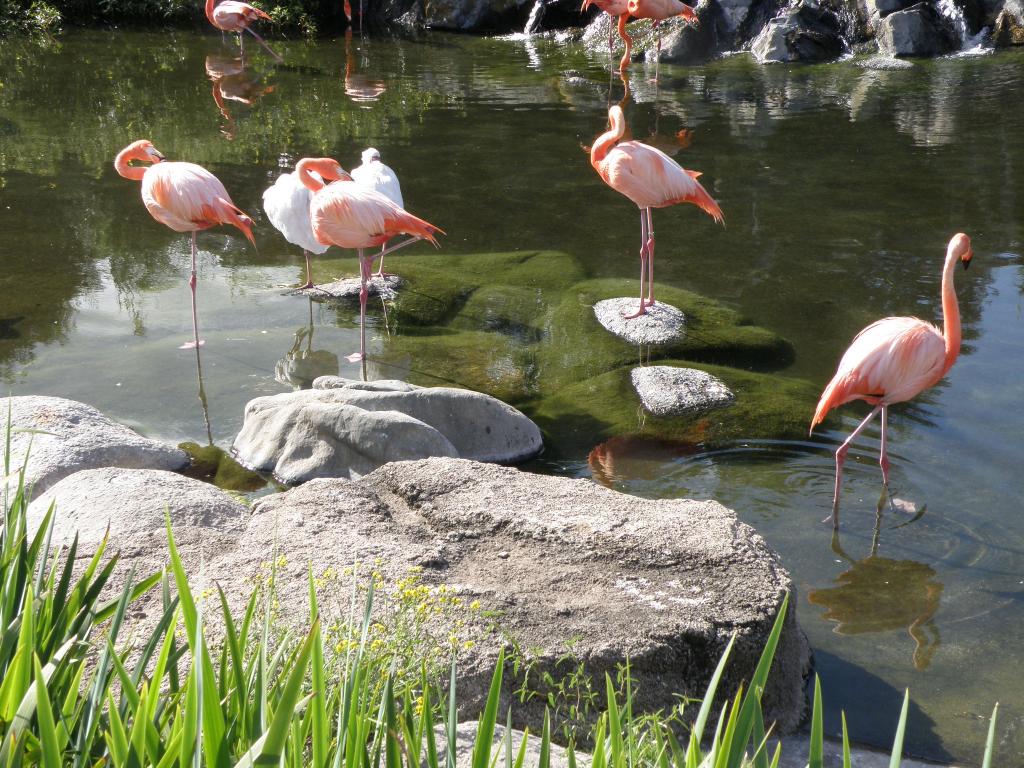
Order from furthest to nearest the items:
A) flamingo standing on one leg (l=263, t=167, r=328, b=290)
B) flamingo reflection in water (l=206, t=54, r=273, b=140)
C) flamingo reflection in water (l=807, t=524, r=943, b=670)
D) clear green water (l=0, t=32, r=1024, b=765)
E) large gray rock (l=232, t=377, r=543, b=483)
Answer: flamingo reflection in water (l=206, t=54, r=273, b=140), flamingo standing on one leg (l=263, t=167, r=328, b=290), large gray rock (l=232, t=377, r=543, b=483), clear green water (l=0, t=32, r=1024, b=765), flamingo reflection in water (l=807, t=524, r=943, b=670)

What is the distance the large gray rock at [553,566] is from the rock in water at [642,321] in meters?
2.53

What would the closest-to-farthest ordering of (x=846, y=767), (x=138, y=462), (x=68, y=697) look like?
(x=846, y=767) < (x=68, y=697) < (x=138, y=462)

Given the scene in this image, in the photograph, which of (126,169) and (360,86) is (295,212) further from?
(360,86)

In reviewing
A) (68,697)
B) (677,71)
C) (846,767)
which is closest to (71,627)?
(68,697)

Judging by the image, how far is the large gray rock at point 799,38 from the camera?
50.1ft

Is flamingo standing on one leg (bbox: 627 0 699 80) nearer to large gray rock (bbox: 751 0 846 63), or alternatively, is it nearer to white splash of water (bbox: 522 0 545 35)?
large gray rock (bbox: 751 0 846 63)

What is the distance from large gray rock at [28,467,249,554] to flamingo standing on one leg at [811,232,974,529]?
2.31 m

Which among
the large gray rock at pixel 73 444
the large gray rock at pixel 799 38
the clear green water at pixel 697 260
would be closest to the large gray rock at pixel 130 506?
the large gray rock at pixel 73 444

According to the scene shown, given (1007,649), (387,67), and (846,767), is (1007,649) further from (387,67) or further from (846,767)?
(387,67)

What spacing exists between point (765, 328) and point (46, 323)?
4.17 meters

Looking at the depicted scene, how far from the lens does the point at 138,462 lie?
4.58 metres

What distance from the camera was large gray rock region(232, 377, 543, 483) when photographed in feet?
15.1

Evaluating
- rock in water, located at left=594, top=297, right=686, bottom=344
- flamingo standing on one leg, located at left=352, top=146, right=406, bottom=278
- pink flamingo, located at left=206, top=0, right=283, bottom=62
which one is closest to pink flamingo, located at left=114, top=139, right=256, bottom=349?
flamingo standing on one leg, located at left=352, top=146, right=406, bottom=278

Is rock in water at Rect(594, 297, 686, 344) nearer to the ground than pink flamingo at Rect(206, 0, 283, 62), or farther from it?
nearer to the ground
